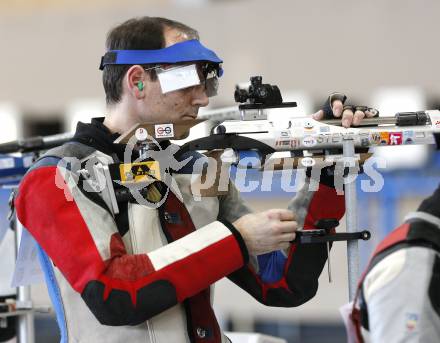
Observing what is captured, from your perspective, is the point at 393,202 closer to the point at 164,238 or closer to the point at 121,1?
the point at 164,238

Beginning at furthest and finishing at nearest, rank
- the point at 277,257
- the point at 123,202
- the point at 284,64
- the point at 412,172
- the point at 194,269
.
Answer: the point at 284,64
the point at 412,172
the point at 277,257
the point at 123,202
the point at 194,269

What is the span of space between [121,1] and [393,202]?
370 centimetres

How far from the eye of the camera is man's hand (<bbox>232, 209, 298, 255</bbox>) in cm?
165

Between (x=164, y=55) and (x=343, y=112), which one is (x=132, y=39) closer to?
(x=164, y=55)

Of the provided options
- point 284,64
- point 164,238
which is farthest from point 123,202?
point 284,64

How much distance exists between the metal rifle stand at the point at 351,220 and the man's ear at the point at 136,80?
47 cm

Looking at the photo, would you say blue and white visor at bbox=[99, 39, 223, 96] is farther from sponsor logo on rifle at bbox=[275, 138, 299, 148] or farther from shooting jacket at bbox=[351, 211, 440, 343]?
shooting jacket at bbox=[351, 211, 440, 343]

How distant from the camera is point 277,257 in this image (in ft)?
6.54

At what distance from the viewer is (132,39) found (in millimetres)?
1863

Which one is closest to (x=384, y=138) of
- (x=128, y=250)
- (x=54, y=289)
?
(x=128, y=250)

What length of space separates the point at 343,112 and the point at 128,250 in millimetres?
567

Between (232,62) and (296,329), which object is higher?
(232,62)

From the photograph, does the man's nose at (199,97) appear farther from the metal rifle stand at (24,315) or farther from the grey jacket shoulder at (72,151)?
the metal rifle stand at (24,315)

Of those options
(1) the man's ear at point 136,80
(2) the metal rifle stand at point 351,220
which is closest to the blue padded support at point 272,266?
(2) the metal rifle stand at point 351,220
